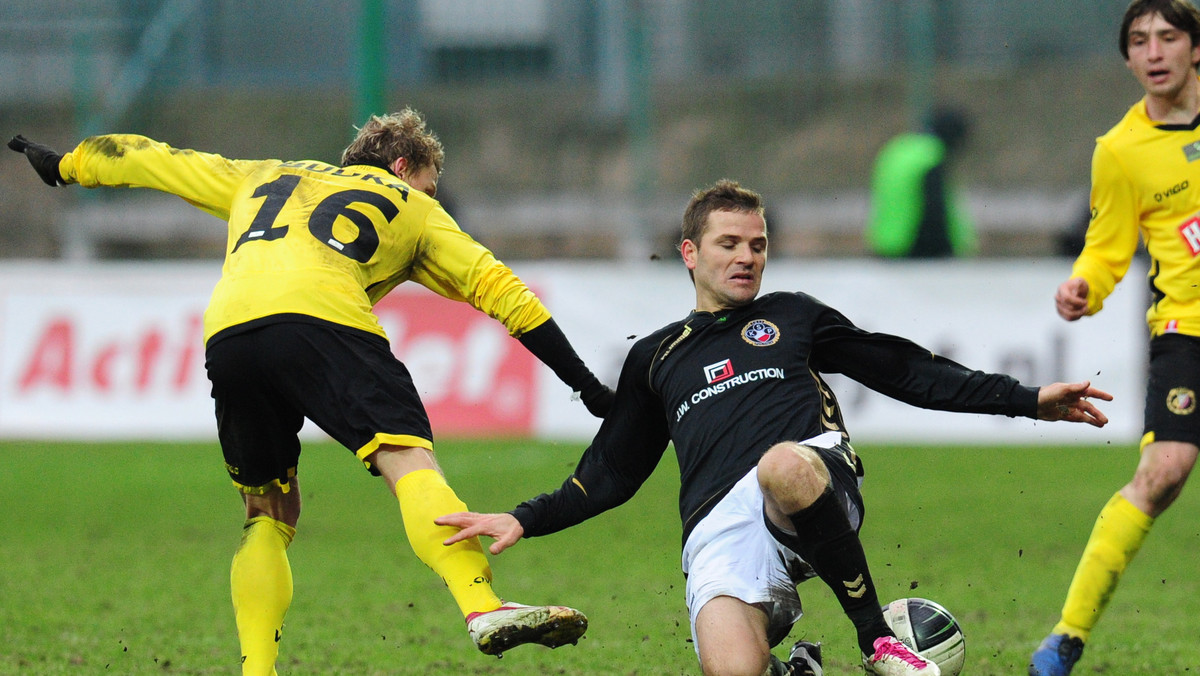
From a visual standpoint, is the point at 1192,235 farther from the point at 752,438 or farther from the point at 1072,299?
the point at 752,438

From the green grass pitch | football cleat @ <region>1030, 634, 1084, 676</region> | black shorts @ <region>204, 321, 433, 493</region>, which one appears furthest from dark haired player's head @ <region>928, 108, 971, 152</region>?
black shorts @ <region>204, 321, 433, 493</region>

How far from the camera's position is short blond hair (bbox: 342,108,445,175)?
5.24 metres

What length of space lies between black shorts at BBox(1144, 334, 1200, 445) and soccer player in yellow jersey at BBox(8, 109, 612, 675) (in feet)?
6.21

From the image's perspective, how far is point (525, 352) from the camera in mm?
12969

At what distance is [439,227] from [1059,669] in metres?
2.54

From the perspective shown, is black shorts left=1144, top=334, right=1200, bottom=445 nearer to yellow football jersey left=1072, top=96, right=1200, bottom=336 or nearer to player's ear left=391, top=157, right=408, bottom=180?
yellow football jersey left=1072, top=96, right=1200, bottom=336

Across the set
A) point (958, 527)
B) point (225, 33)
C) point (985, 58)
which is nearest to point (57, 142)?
point (225, 33)

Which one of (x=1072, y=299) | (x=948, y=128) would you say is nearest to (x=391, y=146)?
(x=1072, y=299)

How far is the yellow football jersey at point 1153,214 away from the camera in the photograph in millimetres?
5191

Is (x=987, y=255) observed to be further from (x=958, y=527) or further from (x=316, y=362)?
(x=316, y=362)

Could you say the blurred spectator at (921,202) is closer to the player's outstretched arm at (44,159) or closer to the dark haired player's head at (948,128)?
the dark haired player's head at (948,128)

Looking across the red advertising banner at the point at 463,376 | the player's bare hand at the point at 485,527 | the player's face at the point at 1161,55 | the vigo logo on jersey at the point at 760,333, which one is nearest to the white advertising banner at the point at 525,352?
the red advertising banner at the point at 463,376

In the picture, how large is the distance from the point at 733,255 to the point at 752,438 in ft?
2.06

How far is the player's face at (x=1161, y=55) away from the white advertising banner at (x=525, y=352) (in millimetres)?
7306
